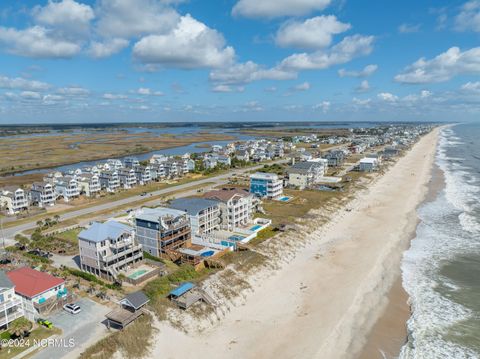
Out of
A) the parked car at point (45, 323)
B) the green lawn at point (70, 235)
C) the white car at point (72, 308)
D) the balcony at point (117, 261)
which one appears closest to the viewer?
the parked car at point (45, 323)

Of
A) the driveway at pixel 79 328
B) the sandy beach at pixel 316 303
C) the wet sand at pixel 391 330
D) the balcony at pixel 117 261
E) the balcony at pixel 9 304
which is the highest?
the balcony at pixel 9 304

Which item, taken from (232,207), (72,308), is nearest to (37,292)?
(72,308)

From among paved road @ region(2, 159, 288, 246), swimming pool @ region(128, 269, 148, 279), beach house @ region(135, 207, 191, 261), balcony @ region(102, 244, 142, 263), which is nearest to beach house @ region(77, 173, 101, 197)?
paved road @ region(2, 159, 288, 246)

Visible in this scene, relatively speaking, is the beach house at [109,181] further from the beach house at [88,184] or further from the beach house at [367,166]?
the beach house at [367,166]

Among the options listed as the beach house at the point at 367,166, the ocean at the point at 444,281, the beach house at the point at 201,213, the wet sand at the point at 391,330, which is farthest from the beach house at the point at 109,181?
the beach house at the point at 367,166

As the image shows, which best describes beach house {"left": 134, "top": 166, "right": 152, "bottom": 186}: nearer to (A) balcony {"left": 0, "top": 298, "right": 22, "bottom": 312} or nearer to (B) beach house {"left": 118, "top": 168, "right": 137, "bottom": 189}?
(B) beach house {"left": 118, "top": 168, "right": 137, "bottom": 189}

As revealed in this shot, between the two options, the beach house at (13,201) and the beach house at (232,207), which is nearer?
the beach house at (232,207)
